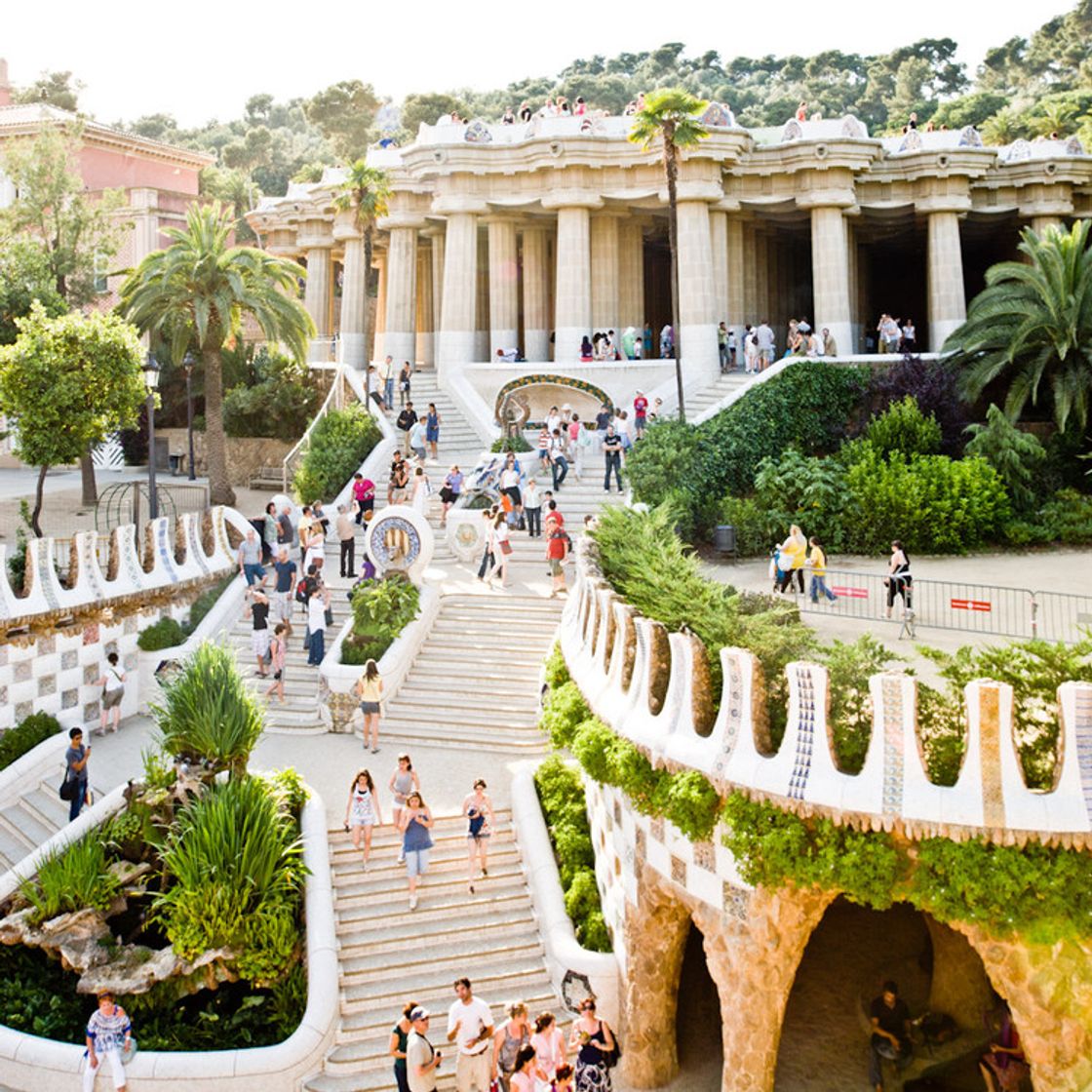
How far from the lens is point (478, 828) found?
16.0 metres

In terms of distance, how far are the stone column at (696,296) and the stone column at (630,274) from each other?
4.57 metres

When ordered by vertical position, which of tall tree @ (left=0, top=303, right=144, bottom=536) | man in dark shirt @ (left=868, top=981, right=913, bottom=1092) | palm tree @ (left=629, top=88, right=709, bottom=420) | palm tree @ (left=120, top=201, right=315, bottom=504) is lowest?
man in dark shirt @ (left=868, top=981, right=913, bottom=1092)

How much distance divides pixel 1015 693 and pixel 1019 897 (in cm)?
203

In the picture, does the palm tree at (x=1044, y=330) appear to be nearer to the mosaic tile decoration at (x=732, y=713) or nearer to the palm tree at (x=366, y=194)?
the palm tree at (x=366, y=194)

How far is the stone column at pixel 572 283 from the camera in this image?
123ft

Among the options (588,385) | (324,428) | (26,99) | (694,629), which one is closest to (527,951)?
(694,629)

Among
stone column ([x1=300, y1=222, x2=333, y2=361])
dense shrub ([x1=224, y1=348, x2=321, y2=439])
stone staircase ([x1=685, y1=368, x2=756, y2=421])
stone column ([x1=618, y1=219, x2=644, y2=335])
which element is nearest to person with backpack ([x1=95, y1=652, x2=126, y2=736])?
stone staircase ([x1=685, y1=368, x2=756, y2=421])

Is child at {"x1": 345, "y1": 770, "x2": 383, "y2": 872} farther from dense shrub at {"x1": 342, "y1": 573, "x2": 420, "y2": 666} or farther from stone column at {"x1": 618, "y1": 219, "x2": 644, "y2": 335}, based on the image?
stone column at {"x1": 618, "y1": 219, "x2": 644, "y2": 335}

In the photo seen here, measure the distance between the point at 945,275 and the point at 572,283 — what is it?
12.1 meters

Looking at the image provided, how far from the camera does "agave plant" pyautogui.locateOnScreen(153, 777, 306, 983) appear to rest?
A: 1479 cm

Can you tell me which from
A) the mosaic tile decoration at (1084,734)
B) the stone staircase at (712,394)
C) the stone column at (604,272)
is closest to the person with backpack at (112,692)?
the mosaic tile decoration at (1084,734)

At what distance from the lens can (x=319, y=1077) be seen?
1391 cm

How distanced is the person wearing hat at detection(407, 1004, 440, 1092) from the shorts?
10.6ft

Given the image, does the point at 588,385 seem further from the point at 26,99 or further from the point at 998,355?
the point at 26,99
